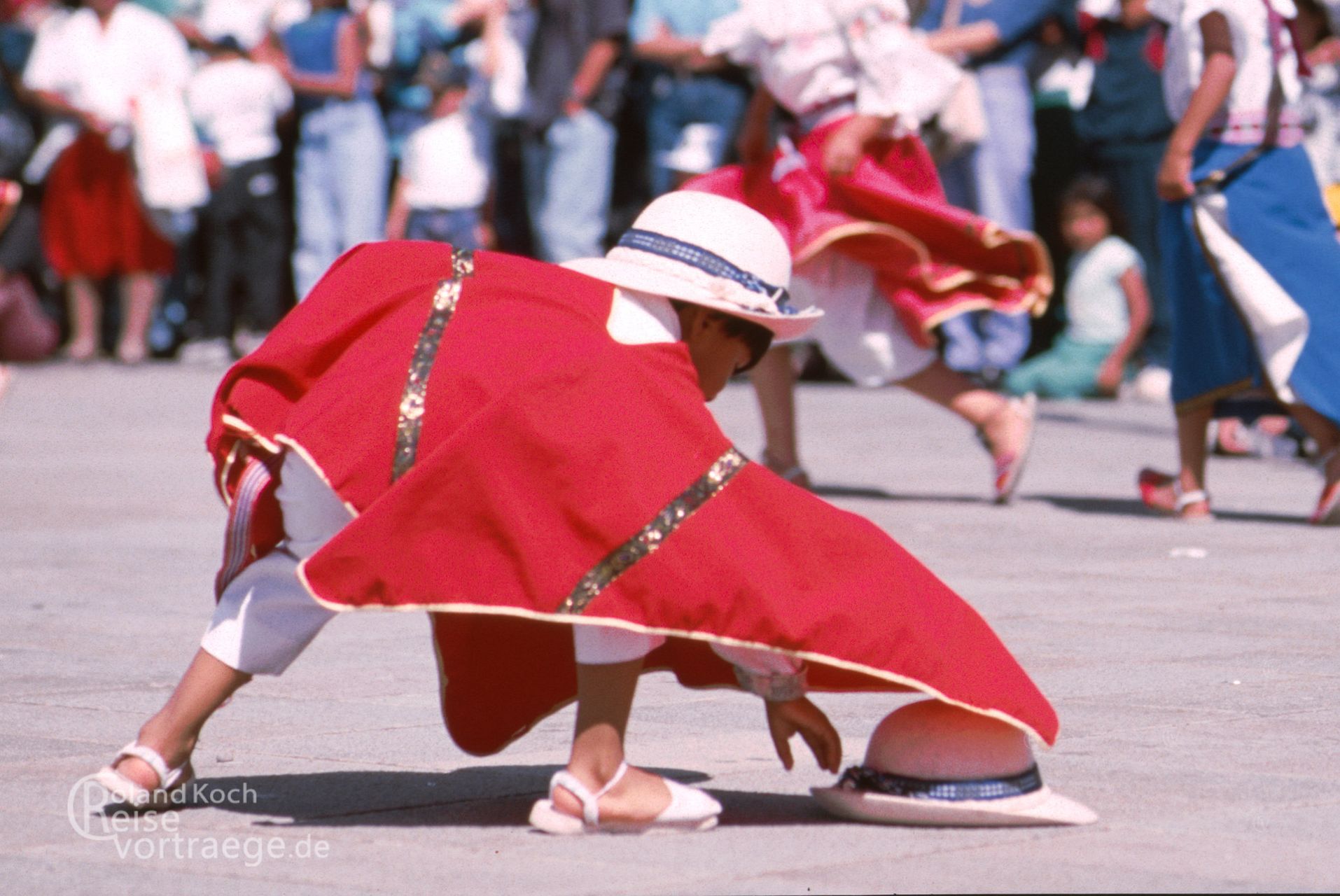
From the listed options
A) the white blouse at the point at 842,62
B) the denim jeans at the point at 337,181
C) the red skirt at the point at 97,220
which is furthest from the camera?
the red skirt at the point at 97,220

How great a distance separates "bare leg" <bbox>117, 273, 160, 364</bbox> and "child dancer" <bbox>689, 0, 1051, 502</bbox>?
769 centimetres

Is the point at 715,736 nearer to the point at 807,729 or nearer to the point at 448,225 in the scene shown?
the point at 807,729

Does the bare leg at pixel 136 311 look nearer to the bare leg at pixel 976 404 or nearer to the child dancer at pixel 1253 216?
the bare leg at pixel 976 404

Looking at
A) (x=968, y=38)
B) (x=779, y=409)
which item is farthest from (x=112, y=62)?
Answer: (x=779, y=409)

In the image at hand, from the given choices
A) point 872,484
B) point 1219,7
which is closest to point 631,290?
point 1219,7

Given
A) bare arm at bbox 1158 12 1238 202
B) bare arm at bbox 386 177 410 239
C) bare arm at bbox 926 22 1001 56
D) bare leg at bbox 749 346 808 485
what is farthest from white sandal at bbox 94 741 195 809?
bare arm at bbox 386 177 410 239

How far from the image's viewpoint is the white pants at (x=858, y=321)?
27.6 ft

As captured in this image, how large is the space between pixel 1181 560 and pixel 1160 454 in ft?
10.5

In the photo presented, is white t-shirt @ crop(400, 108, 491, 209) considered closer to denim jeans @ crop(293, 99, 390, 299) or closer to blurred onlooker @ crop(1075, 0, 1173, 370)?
denim jeans @ crop(293, 99, 390, 299)

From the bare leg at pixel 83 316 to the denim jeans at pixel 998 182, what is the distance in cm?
571

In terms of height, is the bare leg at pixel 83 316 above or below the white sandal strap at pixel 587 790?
below

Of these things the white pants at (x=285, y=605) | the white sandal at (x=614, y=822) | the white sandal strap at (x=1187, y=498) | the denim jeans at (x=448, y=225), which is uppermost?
the white pants at (x=285, y=605)

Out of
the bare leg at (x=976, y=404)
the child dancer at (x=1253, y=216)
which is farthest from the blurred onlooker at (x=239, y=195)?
the child dancer at (x=1253, y=216)

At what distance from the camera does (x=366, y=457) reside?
12.0 feet
